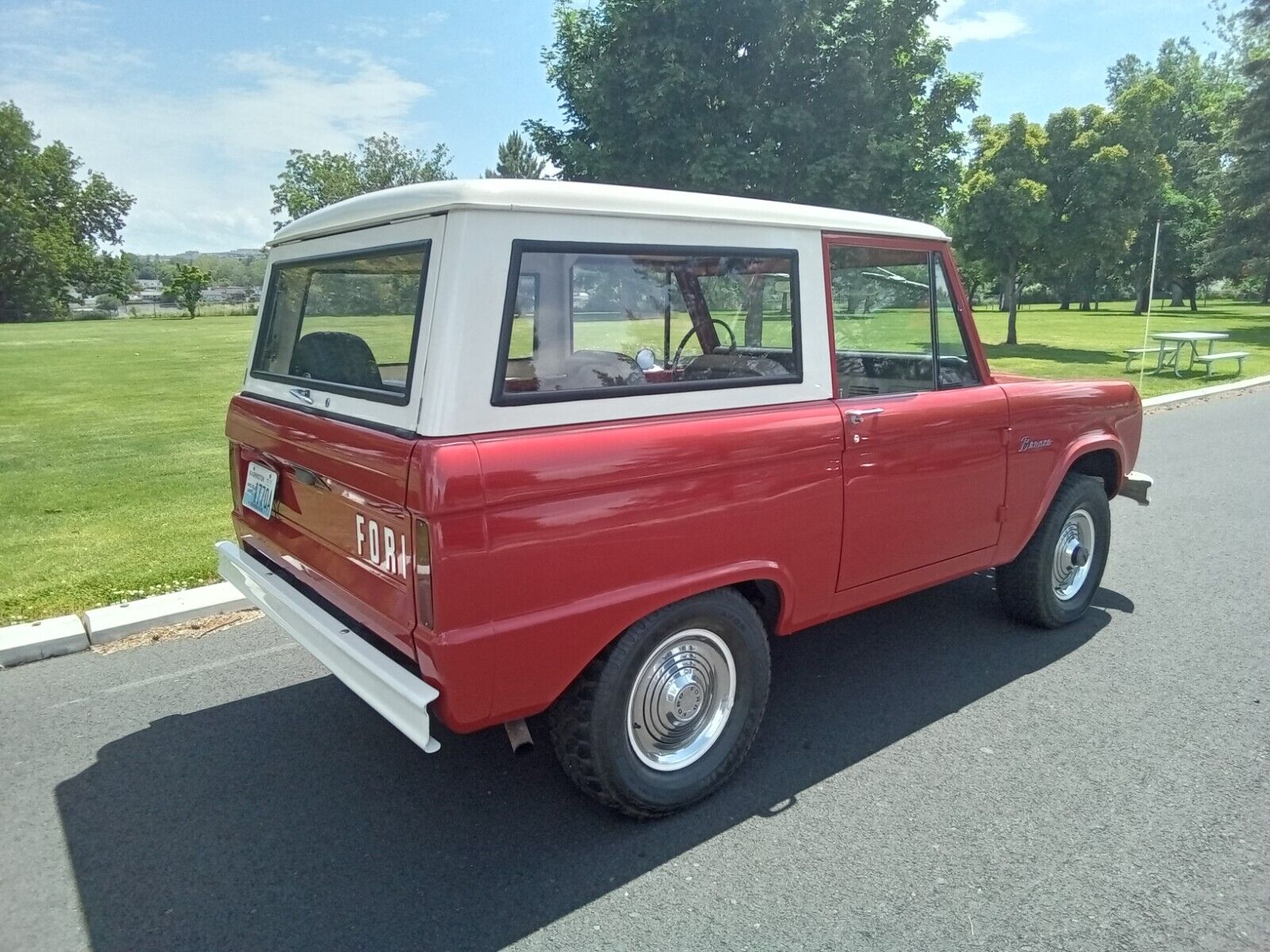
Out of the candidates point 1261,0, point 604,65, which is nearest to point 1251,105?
point 1261,0

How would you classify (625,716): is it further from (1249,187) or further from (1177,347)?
(1249,187)

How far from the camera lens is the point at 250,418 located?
130 inches

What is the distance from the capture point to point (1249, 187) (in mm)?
29969

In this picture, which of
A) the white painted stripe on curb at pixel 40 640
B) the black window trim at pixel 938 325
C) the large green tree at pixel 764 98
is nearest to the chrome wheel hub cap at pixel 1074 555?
the black window trim at pixel 938 325

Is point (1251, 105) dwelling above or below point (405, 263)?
above

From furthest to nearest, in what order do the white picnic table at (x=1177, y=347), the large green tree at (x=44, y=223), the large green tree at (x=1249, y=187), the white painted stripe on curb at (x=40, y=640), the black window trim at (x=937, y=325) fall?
the large green tree at (x=44, y=223) < the large green tree at (x=1249, y=187) < the white picnic table at (x=1177, y=347) < the white painted stripe on curb at (x=40, y=640) < the black window trim at (x=937, y=325)

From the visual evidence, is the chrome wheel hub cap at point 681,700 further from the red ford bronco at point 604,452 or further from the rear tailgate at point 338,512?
the rear tailgate at point 338,512

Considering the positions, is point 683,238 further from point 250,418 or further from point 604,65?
point 604,65

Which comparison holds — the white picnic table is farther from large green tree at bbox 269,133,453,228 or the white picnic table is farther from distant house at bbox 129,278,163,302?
distant house at bbox 129,278,163,302

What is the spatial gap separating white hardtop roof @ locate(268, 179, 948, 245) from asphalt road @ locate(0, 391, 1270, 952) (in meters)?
1.95

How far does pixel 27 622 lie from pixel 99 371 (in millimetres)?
16656

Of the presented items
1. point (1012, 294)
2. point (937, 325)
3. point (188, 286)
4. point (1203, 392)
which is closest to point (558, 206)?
point (937, 325)

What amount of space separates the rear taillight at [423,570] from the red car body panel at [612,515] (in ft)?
0.06

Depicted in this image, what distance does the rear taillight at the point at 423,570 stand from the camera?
2242 millimetres
